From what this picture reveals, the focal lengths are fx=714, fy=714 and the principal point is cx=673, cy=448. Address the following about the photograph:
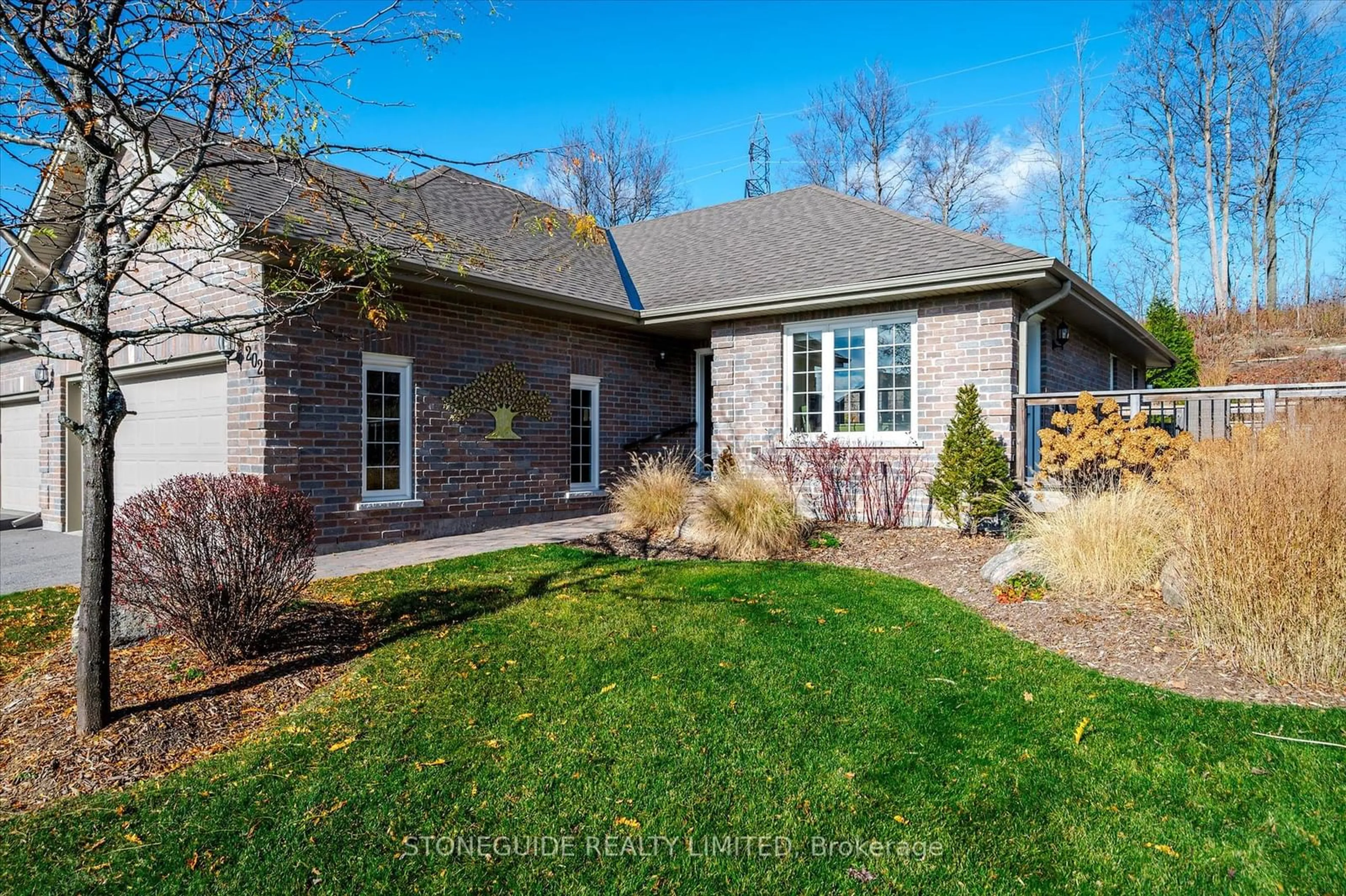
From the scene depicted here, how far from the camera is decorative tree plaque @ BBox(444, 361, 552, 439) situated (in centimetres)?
918

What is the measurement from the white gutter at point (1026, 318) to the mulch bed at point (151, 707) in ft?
24.9

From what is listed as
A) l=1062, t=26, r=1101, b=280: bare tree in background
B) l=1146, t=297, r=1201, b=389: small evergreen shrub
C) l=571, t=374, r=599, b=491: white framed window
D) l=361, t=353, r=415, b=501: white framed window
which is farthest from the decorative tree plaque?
l=1062, t=26, r=1101, b=280: bare tree in background

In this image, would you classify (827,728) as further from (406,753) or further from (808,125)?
(808,125)

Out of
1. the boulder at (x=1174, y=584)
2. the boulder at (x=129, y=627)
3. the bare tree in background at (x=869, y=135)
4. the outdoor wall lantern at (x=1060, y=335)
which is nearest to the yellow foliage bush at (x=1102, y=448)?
the boulder at (x=1174, y=584)

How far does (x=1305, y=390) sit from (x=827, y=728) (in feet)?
21.6

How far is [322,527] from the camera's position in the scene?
780 centimetres

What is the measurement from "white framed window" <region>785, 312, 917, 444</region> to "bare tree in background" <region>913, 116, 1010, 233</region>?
2046 centimetres

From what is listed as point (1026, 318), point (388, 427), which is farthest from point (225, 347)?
point (1026, 318)

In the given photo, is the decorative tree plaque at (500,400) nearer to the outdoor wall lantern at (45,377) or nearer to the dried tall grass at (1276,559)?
the outdoor wall lantern at (45,377)

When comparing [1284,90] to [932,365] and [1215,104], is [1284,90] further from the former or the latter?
[932,365]

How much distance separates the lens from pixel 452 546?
8141 millimetres

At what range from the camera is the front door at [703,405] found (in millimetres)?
12305

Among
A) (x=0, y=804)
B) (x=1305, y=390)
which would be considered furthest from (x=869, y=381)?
(x=0, y=804)

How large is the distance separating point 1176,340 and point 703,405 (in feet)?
43.0
